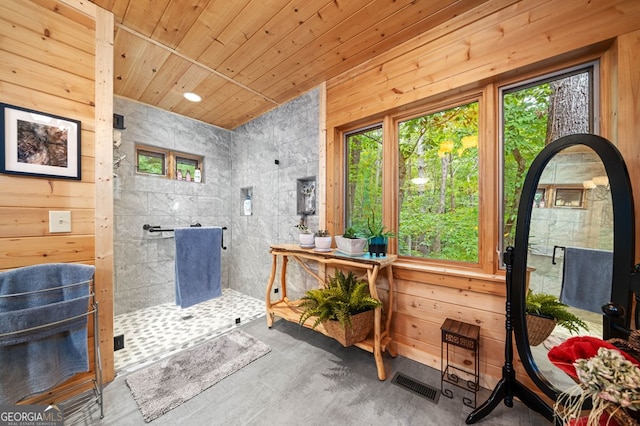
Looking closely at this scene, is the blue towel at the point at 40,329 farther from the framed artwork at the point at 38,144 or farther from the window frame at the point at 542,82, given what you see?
the window frame at the point at 542,82

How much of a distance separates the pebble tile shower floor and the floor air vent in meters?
1.68

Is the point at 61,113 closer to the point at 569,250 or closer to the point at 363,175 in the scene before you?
the point at 363,175

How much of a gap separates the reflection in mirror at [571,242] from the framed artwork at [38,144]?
113 inches

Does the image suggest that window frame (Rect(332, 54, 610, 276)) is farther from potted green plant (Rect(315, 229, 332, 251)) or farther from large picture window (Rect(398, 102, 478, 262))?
potted green plant (Rect(315, 229, 332, 251))

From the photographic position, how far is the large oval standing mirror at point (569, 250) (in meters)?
1.03

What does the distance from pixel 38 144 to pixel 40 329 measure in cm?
107

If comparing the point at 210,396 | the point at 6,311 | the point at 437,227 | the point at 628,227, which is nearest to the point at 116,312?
the point at 6,311

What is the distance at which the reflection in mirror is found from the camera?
1.10 meters

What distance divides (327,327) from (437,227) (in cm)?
120

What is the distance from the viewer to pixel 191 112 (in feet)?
10.2

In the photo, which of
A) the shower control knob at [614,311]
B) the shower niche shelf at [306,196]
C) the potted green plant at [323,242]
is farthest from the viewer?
the shower niche shelf at [306,196]

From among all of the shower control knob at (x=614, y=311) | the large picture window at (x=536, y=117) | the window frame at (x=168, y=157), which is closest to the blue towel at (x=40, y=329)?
the window frame at (x=168, y=157)

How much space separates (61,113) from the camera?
1435 millimetres

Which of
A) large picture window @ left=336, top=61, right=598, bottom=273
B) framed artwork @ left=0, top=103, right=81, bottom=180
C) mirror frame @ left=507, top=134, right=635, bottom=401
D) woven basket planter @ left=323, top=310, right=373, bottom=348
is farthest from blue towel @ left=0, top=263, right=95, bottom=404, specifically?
mirror frame @ left=507, top=134, right=635, bottom=401
